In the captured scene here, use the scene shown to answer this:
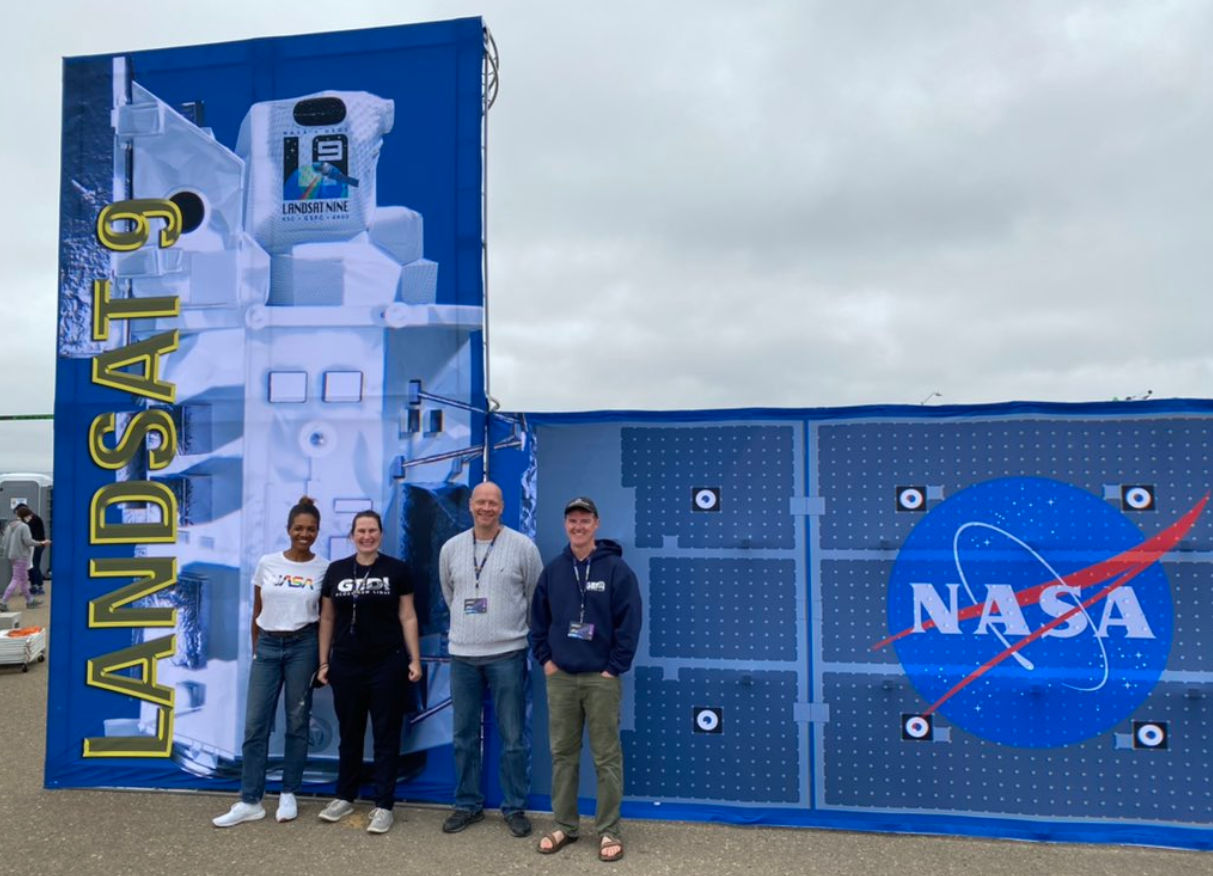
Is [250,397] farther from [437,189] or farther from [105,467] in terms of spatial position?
[437,189]

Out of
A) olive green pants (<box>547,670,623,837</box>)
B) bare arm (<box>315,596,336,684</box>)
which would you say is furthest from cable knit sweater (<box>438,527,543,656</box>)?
bare arm (<box>315,596,336,684</box>)

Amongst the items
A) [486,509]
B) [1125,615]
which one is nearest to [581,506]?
[486,509]

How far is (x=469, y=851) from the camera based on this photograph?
4.36 meters

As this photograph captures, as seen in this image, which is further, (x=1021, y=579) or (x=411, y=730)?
(x=411, y=730)

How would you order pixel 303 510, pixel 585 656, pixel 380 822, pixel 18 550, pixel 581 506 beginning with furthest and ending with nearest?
1. pixel 18 550
2. pixel 303 510
3. pixel 380 822
4. pixel 581 506
5. pixel 585 656

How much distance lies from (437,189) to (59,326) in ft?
9.48

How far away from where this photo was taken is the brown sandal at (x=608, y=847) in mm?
4230

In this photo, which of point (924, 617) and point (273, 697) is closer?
point (924, 617)

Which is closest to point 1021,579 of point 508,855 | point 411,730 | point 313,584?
point 508,855

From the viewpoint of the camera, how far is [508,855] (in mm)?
4309

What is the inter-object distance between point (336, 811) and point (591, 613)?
1.98m

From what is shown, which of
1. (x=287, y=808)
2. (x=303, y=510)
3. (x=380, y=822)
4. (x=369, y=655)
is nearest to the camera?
(x=380, y=822)

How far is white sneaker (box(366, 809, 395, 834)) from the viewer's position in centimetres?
458

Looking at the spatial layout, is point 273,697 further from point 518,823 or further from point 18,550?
point 18,550
